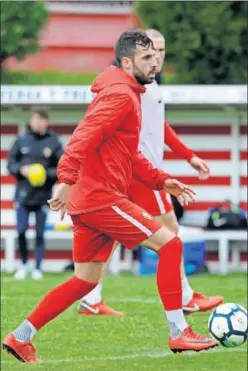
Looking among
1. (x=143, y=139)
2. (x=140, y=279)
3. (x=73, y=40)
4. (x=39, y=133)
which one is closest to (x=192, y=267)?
(x=140, y=279)

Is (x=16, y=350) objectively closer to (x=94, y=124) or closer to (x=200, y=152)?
(x=94, y=124)

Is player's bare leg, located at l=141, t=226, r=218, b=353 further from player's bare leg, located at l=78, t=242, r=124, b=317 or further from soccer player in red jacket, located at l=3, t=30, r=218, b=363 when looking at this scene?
player's bare leg, located at l=78, t=242, r=124, b=317

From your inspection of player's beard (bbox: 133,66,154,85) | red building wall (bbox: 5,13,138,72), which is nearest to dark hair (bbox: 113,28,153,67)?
player's beard (bbox: 133,66,154,85)

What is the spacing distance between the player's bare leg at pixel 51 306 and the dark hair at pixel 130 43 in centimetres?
134

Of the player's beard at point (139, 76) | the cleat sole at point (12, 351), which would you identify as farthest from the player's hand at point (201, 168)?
the cleat sole at point (12, 351)

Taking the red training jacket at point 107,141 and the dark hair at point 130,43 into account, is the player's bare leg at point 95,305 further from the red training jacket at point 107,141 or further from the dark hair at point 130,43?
the dark hair at point 130,43

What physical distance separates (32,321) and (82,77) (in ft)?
46.1

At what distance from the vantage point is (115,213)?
8.96 m

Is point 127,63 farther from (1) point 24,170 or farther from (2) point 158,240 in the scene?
(1) point 24,170

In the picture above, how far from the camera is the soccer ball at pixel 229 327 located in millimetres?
9227

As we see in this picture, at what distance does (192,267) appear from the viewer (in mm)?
17344

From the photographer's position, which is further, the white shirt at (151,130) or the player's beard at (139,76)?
the white shirt at (151,130)

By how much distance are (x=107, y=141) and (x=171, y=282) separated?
986 mm

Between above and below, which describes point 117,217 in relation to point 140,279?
above
